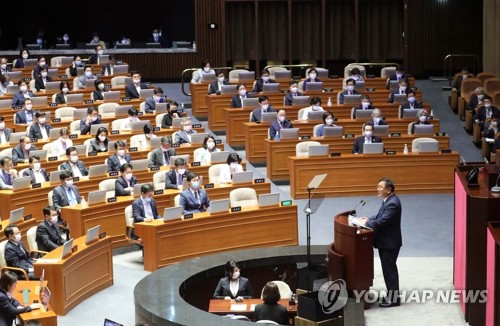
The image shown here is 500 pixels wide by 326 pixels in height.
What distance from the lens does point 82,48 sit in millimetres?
26859

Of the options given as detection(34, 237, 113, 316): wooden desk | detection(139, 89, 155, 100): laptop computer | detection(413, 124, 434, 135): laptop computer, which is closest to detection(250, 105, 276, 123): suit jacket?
detection(413, 124, 434, 135): laptop computer

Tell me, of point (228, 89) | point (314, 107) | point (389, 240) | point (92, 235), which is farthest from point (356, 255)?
point (228, 89)

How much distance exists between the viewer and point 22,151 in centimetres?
1652

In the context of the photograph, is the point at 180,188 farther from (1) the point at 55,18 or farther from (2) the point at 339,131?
(1) the point at 55,18

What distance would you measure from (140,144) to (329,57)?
1013cm

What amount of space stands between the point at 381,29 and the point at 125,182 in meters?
13.3

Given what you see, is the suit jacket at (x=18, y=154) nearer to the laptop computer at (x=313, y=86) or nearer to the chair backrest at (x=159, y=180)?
the chair backrest at (x=159, y=180)

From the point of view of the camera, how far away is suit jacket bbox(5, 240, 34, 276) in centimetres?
1220

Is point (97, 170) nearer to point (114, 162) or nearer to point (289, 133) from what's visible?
point (114, 162)

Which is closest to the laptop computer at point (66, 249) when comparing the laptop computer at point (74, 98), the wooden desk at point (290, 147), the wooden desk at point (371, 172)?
the wooden desk at point (371, 172)

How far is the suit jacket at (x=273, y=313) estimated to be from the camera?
10.2 metres

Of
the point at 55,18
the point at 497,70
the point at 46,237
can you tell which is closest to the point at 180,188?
the point at 46,237

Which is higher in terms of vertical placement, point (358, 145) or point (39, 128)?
point (39, 128)

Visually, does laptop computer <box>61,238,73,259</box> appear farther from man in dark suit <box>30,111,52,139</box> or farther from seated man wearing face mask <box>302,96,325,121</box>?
seated man wearing face mask <box>302,96,325,121</box>
